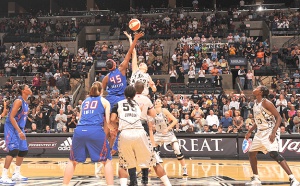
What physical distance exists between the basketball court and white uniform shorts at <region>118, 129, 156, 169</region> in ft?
7.15

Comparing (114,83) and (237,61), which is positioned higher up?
(237,61)

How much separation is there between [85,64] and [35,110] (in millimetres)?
7859

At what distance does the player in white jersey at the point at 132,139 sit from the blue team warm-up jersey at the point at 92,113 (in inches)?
12.5

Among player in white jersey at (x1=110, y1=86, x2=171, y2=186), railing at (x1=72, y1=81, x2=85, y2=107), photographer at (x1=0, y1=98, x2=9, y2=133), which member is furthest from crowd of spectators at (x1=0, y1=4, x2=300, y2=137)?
player in white jersey at (x1=110, y1=86, x2=171, y2=186)

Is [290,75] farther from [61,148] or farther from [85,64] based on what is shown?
→ [61,148]

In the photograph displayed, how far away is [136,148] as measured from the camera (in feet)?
26.0

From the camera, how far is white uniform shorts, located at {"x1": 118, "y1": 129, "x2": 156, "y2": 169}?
26.0 ft

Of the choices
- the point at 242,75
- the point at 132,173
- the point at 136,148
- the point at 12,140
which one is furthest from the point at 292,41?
the point at 136,148

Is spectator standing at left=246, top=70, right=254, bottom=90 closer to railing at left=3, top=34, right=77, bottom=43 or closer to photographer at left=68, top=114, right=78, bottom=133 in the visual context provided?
photographer at left=68, top=114, right=78, bottom=133

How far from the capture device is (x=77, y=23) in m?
38.0

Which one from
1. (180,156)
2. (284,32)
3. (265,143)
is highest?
(284,32)

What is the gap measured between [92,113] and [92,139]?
1.57 ft

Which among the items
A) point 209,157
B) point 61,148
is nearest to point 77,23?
point 61,148

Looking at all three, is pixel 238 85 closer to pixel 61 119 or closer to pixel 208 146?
pixel 208 146
